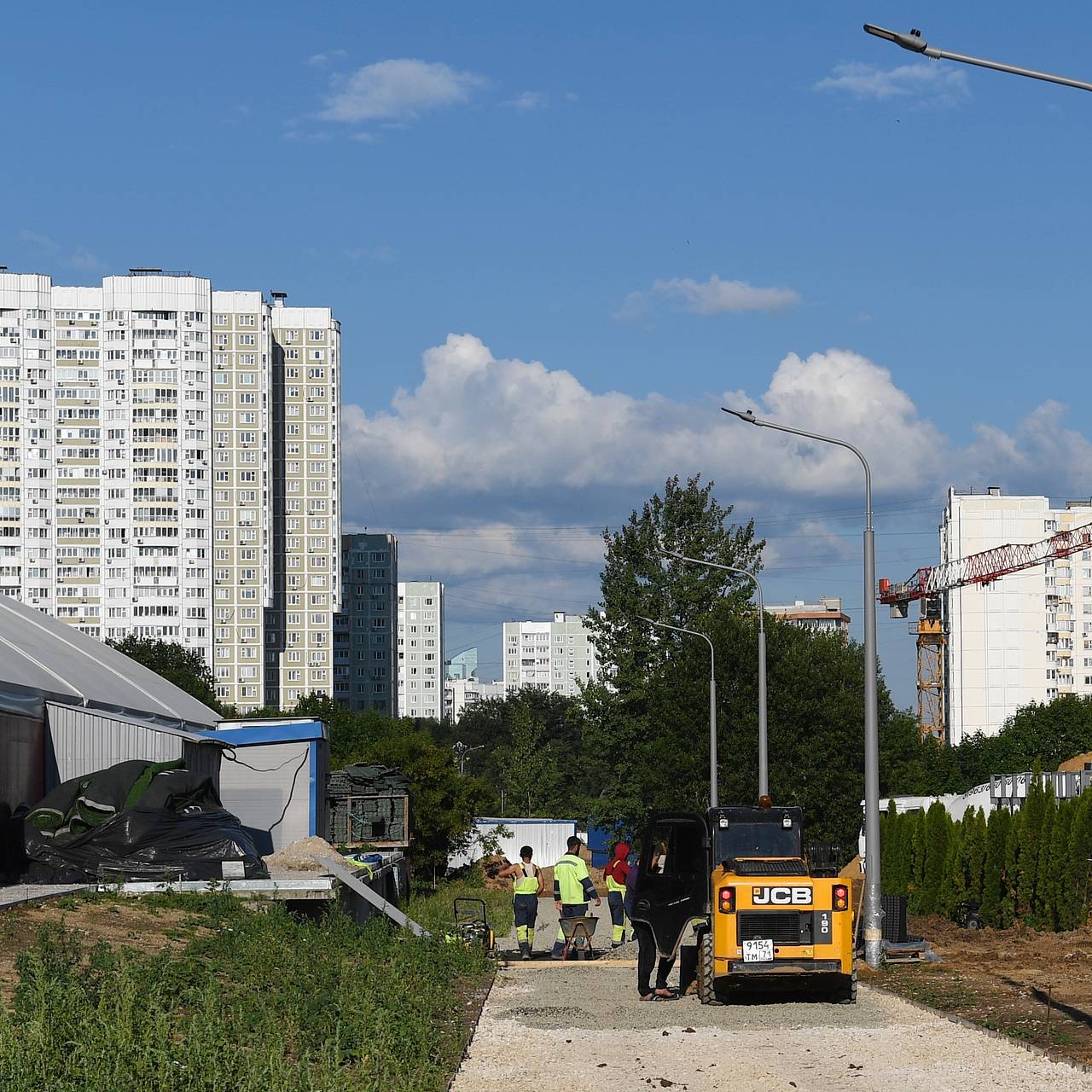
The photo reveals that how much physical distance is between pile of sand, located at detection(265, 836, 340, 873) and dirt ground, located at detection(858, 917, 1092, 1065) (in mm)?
9226

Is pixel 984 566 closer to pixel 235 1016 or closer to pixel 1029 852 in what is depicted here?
pixel 1029 852

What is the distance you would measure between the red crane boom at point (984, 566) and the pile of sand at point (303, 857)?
10043 centimetres

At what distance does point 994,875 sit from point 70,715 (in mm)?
16412

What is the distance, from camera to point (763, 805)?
58.4 ft

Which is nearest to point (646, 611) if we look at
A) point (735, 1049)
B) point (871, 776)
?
point (871, 776)

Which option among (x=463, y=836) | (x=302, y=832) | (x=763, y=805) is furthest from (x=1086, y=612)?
(x=763, y=805)

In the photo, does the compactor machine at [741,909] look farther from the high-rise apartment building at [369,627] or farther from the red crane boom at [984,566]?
the high-rise apartment building at [369,627]

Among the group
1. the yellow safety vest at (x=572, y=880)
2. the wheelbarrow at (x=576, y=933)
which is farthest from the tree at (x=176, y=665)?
the yellow safety vest at (x=572, y=880)

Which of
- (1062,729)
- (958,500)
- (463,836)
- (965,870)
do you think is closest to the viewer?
(965,870)

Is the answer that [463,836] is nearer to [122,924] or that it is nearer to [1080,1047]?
[122,924]

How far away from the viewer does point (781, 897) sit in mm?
16188

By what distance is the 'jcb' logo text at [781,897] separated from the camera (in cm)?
1616

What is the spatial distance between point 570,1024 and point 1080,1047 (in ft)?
14.7

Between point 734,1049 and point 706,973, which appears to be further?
point 706,973
